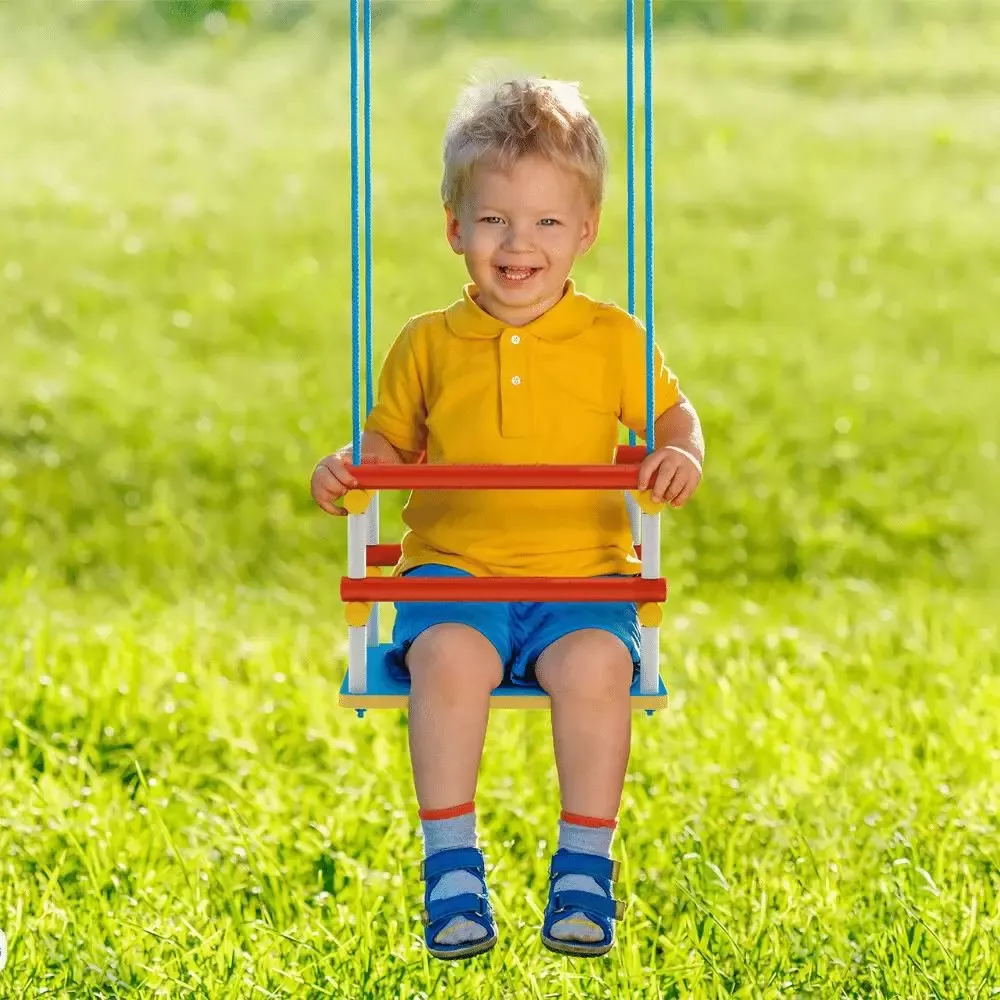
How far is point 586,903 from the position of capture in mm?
3248

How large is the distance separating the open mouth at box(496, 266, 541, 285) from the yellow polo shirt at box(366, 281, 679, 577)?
0.45 feet

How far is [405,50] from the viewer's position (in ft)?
51.0

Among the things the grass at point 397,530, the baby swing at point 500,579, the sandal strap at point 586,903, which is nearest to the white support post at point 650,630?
the baby swing at point 500,579

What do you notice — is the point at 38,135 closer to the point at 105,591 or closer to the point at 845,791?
the point at 105,591

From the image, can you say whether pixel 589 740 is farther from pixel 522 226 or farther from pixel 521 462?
pixel 522 226

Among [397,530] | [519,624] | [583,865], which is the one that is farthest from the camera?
[397,530]

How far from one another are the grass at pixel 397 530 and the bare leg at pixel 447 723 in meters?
1.27

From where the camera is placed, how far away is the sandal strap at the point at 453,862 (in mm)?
3271

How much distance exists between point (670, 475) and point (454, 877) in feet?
2.85

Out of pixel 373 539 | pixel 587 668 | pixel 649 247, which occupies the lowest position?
pixel 587 668

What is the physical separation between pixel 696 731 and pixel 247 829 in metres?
1.75

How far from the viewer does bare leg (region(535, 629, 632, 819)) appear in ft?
10.9

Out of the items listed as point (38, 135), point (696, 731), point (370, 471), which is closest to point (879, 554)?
point (696, 731)

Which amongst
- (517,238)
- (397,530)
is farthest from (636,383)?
(397,530)
